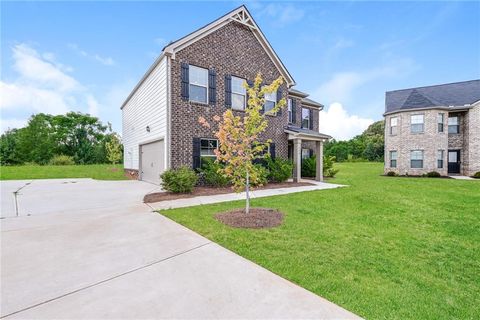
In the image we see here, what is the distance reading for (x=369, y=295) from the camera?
2451 millimetres

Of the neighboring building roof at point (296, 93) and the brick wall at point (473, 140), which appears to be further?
the brick wall at point (473, 140)

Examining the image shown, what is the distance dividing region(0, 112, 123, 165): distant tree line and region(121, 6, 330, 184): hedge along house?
80.8 feet

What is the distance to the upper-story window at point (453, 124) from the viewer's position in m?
19.4

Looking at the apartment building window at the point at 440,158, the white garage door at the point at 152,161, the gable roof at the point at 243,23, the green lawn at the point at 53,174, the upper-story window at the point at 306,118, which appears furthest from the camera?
the apartment building window at the point at 440,158

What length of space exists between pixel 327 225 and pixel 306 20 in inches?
504

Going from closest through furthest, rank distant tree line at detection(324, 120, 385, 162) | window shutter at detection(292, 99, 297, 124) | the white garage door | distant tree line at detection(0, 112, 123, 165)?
the white garage door < window shutter at detection(292, 99, 297, 124) < distant tree line at detection(0, 112, 123, 165) < distant tree line at detection(324, 120, 385, 162)

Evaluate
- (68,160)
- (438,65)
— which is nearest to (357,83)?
(438,65)

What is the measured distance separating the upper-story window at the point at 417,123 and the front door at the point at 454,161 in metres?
4.12

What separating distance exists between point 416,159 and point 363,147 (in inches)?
1370

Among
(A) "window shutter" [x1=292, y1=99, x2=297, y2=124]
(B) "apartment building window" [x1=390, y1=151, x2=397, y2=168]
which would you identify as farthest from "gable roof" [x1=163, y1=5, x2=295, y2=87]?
(B) "apartment building window" [x1=390, y1=151, x2=397, y2=168]

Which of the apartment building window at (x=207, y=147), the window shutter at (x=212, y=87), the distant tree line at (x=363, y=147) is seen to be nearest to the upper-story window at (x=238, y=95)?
the window shutter at (x=212, y=87)

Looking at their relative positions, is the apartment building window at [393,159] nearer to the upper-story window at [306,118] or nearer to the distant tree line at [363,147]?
the upper-story window at [306,118]

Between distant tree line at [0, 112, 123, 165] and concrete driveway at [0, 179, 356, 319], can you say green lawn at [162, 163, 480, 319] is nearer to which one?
concrete driveway at [0, 179, 356, 319]

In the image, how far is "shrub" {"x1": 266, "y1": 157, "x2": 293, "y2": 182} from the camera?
40.3ft
